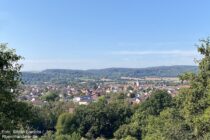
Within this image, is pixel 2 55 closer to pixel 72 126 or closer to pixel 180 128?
pixel 180 128

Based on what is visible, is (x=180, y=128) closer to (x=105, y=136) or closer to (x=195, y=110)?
(x=195, y=110)

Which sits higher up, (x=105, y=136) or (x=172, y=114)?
(x=172, y=114)

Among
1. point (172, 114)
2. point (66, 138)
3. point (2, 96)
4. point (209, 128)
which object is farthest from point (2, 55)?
point (66, 138)

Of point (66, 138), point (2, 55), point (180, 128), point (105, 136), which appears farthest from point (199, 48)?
point (105, 136)

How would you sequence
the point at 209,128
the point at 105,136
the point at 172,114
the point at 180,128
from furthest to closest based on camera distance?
1. the point at 105,136
2. the point at 172,114
3. the point at 180,128
4. the point at 209,128

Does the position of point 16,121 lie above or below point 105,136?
above

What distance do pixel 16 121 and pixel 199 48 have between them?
1129 cm

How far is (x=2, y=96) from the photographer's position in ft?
41.0

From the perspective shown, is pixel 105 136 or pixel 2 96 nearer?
pixel 2 96

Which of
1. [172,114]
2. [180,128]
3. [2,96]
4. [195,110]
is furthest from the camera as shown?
[172,114]

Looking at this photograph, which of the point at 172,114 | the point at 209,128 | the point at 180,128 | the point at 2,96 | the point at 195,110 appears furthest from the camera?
the point at 172,114

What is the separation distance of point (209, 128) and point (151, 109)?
5455 cm

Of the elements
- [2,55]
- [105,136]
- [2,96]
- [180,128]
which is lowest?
[105,136]

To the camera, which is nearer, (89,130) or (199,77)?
(199,77)
